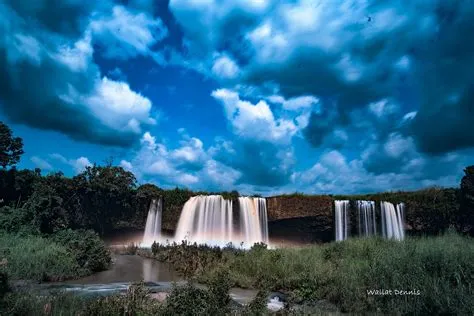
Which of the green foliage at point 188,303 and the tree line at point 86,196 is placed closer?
the green foliage at point 188,303

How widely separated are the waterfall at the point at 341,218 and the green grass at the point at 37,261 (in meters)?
19.9

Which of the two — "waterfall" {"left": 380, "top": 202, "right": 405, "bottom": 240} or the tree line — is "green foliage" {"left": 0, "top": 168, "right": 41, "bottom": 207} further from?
"waterfall" {"left": 380, "top": 202, "right": 405, "bottom": 240}

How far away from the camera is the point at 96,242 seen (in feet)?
59.0

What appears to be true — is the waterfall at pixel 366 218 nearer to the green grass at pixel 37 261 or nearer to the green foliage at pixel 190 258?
the green foliage at pixel 190 258

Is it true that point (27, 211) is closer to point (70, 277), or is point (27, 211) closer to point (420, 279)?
point (70, 277)

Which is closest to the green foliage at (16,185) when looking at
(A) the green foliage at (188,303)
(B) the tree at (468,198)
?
(A) the green foliage at (188,303)

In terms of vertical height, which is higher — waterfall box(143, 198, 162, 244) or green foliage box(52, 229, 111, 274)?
waterfall box(143, 198, 162, 244)

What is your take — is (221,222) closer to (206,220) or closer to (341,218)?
(206,220)

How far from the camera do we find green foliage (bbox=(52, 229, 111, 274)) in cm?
1662

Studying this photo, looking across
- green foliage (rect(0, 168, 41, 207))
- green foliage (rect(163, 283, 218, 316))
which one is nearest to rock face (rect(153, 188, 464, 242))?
green foliage (rect(0, 168, 41, 207))

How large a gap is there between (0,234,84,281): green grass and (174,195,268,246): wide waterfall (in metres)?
12.3

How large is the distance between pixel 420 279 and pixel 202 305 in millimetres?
6026

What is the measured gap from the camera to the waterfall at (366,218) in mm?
28922

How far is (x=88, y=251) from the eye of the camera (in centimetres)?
1709
